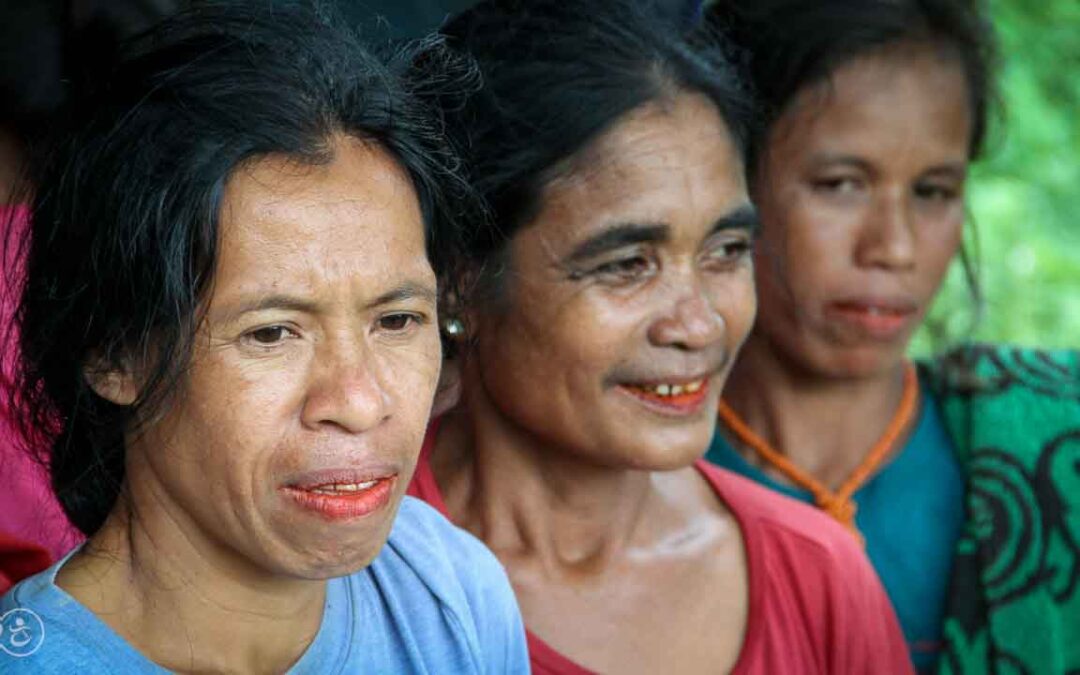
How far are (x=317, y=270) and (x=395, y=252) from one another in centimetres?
12

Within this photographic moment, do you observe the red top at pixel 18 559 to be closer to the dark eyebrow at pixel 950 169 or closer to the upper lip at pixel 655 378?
the upper lip at pixel 655 378

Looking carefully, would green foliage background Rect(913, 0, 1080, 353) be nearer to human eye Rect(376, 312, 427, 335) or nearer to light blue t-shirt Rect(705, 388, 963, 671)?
light blue t-shirt Rect(705, 388, 963, 671)

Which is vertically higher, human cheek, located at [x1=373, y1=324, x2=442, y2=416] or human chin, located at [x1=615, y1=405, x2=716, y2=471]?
human cheek, located at [x1=373, y1=324, x2=442, y2=416]

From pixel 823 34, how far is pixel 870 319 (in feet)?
1.87

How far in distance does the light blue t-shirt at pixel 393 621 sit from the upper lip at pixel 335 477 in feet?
0.82

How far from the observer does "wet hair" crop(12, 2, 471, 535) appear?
1.66 metres

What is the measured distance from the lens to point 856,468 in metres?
3.10

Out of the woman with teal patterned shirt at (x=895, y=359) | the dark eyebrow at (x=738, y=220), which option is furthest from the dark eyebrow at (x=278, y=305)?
the woman with teal patterned shirt at (x=895, y=359)

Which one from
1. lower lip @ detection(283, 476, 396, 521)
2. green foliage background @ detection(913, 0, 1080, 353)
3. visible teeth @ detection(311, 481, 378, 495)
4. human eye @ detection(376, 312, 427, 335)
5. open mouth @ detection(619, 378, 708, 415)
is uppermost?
human eye @ detection(376, 312, 427, 335)

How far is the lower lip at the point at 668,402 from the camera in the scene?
7.74 ft

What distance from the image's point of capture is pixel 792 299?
302cm

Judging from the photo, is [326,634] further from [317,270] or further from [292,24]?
[292,24]

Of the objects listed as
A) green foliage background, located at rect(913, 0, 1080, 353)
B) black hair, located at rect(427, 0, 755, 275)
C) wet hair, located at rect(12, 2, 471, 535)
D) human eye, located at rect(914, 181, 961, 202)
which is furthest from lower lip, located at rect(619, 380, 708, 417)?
green foliage background, located at rect(913, 0, 1080, 353)

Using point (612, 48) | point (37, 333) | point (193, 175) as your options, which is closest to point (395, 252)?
point (193, 175)
